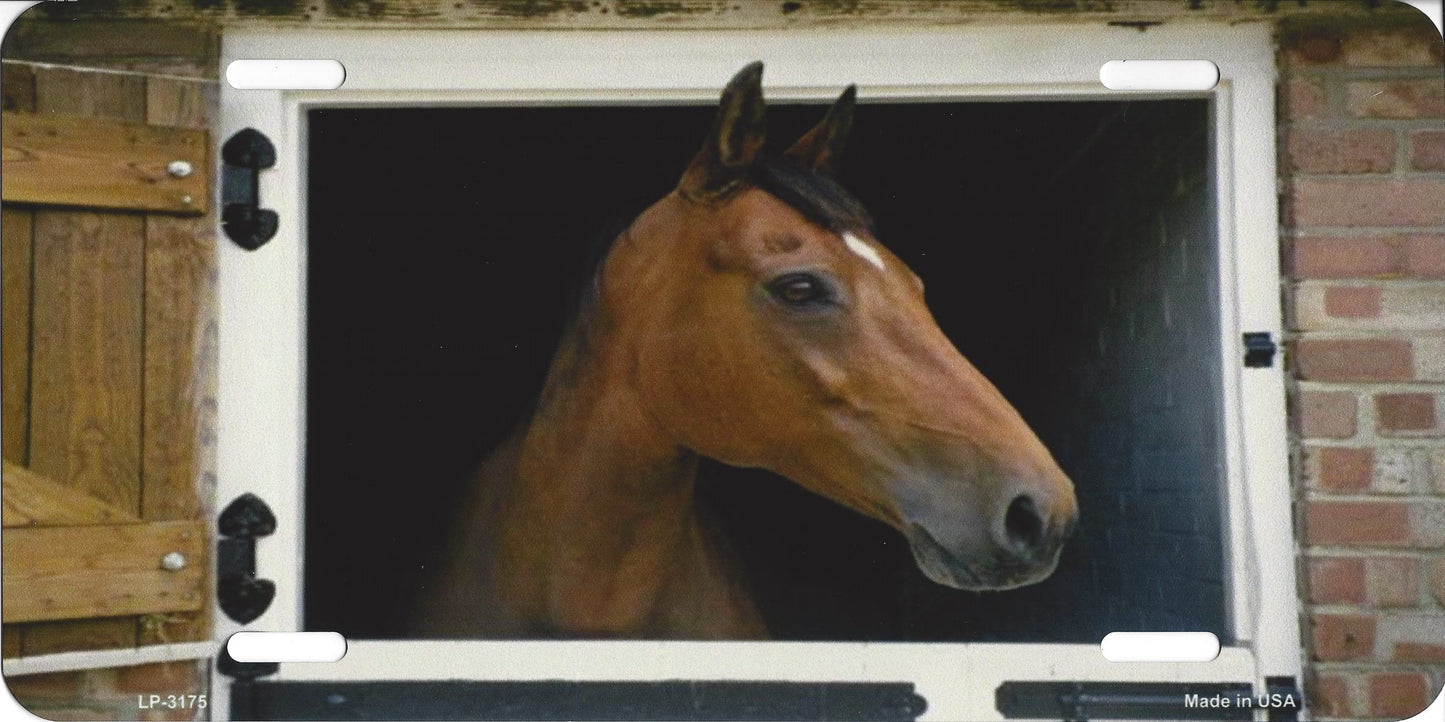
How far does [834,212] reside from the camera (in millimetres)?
2023

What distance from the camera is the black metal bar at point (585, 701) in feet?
6.70

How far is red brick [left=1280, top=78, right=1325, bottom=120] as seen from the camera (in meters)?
2.11

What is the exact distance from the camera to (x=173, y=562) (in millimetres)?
2020

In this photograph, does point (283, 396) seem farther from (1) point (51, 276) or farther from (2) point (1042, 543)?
(2) point (1042, 543)

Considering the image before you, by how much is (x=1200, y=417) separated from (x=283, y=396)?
5.38ft

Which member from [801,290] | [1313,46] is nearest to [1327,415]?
[1313,46]

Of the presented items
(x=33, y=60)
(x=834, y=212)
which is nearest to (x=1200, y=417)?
(x=834, y=212)

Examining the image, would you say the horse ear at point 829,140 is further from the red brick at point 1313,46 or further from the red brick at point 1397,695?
the red brick at point 1397,695

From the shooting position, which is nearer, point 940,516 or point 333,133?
point 940,516

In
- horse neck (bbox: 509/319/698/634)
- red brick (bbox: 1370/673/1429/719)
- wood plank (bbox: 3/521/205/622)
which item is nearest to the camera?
wood plank (bbox: 3/521/205/622)

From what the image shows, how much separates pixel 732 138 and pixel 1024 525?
775mm

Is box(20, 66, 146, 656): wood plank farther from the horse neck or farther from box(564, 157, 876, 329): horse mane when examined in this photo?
box(564, 157, 876, 329): horse mane

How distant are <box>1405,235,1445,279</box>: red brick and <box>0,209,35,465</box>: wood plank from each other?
2276 millimetres

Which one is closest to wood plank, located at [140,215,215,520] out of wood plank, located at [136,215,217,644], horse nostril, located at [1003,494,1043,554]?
wood plank, located at [136,215,217,644]
